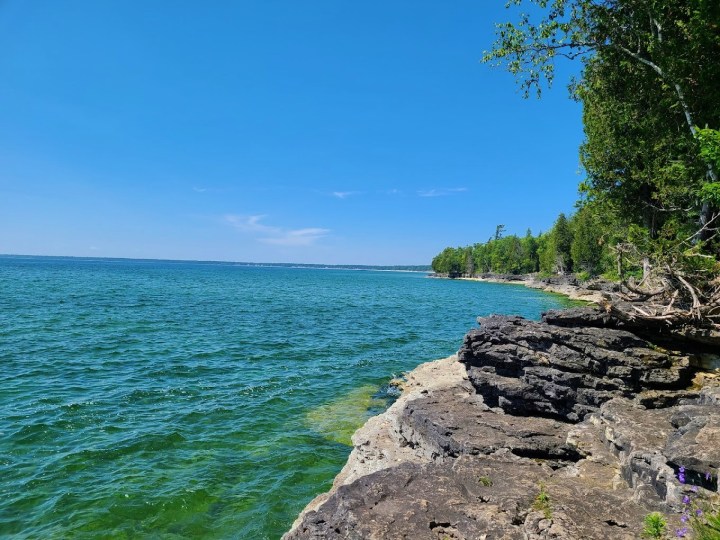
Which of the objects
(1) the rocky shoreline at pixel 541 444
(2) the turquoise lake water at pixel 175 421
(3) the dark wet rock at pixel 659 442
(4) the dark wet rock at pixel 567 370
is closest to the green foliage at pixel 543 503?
(1) the rocky shoreline at pixel 541 444

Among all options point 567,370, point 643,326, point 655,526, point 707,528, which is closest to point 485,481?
point 655,526

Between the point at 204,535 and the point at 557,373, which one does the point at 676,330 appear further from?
the point at 204,535

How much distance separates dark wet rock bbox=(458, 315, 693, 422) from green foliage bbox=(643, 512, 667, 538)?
7084mm

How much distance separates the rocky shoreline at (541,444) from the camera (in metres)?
6.85

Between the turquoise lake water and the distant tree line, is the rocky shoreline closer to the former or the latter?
the turquoise lake water

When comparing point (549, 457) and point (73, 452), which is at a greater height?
point (549, 457)

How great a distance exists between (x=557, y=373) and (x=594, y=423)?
2.08m

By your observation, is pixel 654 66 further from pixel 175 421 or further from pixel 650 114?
pixel 175 421

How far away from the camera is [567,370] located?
44.4 ft

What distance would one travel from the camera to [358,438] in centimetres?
1506

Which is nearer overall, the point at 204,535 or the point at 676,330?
the point at 204,535

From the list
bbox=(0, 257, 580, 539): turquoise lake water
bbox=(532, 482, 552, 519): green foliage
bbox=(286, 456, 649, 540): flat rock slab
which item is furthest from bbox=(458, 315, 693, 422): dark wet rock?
bbox=(0, 257, 580, 539): turquoise lake water

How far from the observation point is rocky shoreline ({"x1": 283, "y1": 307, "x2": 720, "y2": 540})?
6.85m

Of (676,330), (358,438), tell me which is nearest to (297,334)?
(358,438)
